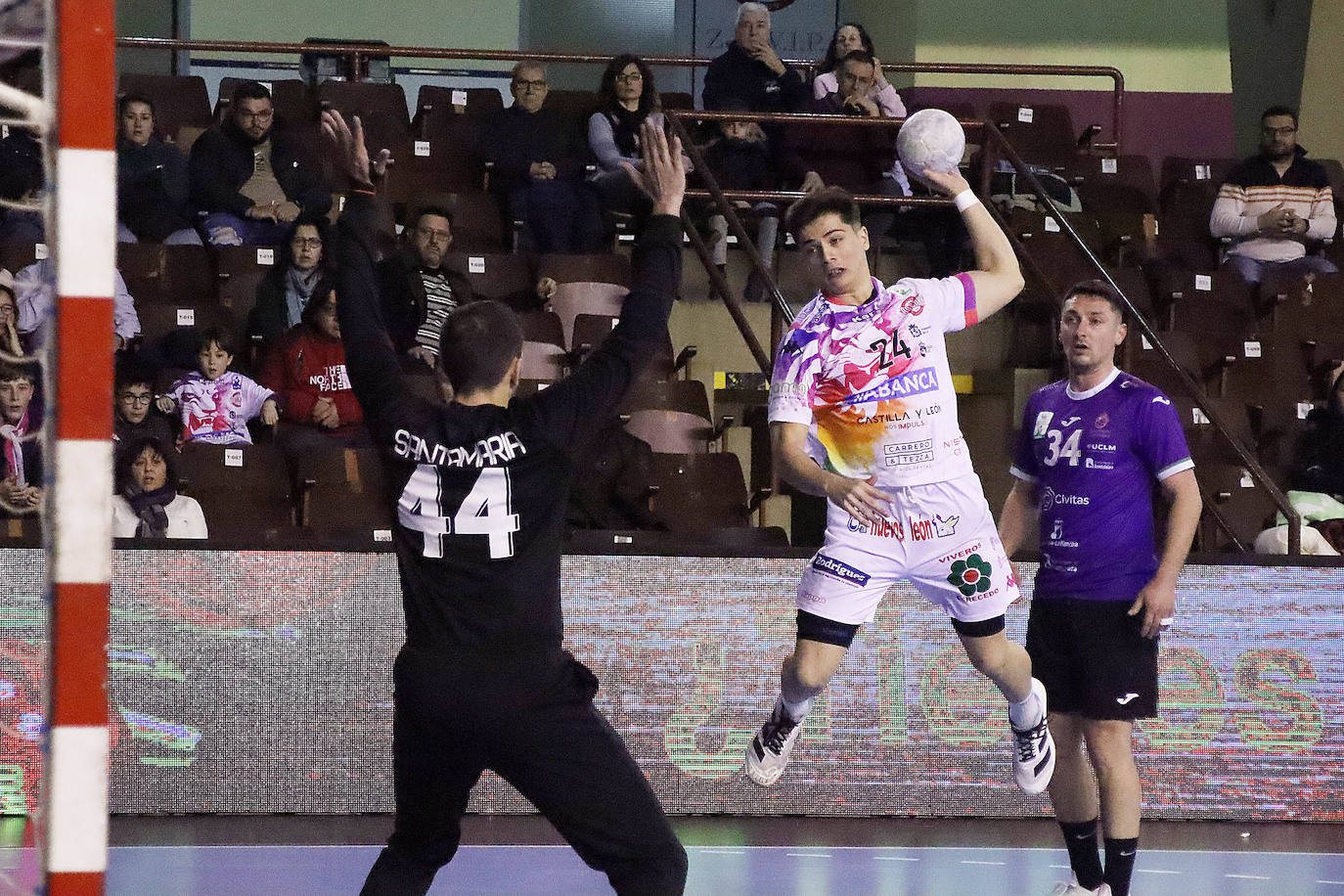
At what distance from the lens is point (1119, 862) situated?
5488 mm

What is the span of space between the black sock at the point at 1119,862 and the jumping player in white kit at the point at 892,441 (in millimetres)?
300

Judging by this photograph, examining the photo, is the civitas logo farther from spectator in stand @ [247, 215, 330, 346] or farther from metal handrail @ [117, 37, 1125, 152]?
metal handrail @ [117, 37, 1125, 152]

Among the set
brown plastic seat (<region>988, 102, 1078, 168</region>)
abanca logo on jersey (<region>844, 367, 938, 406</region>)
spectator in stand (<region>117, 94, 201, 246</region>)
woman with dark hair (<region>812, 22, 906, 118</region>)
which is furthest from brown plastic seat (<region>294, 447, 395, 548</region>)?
brown plastic seat (<region>988, 102, 1078, 168</region>)

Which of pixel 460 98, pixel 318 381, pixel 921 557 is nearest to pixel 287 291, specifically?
pixel 318 381

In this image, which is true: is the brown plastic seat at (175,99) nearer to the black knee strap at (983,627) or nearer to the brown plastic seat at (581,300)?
the brown plastic seat at (581,300)

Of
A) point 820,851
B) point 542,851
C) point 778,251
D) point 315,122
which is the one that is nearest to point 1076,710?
point 820,851

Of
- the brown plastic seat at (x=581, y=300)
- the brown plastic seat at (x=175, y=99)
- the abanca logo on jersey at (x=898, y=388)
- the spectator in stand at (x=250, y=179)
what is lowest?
the abanca logo on jersey at (x=898, y=388)

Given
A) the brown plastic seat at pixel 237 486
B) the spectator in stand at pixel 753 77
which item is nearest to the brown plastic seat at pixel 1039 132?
the spectator in stand at pixel 753 77

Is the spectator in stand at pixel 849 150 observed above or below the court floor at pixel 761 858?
above

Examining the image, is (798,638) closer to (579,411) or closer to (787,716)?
(787,716)

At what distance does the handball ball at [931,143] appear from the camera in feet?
17.1

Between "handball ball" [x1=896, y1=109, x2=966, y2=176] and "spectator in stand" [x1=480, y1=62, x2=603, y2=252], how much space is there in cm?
494

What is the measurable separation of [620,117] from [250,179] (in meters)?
2.28

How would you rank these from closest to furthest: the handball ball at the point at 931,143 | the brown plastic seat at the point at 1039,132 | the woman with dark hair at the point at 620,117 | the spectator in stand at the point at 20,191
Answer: the handball ball at the point at 931,143
the spectator in stand at the point at 20,191
the woman with dark hair at the point at 620,117
the brown plastic seat at the point at 1039,132
